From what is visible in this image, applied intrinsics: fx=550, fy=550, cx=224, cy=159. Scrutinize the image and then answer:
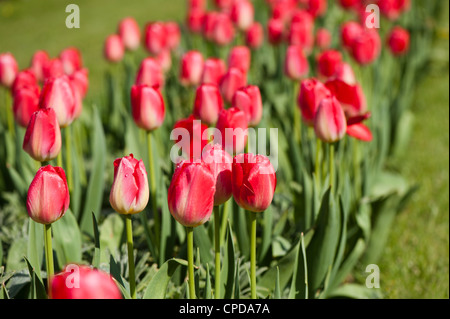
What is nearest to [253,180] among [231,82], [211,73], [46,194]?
[46,194]

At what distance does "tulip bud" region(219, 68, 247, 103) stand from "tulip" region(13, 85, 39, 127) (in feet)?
2.34

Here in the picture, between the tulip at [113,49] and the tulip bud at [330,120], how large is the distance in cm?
201

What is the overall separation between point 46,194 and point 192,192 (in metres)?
0.35

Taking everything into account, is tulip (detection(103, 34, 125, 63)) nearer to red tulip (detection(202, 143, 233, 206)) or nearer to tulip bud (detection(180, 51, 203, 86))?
tulip bud (detection(180, 51, 203, 86))

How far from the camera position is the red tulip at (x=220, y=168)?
138 centimetres

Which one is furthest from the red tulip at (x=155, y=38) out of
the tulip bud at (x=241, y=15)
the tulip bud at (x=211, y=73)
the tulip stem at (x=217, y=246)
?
the tulip stem at (x=217, y=246)

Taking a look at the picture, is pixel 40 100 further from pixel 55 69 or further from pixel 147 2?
pixel 147 2

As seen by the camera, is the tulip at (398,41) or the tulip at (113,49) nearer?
the tulip at (113,49)

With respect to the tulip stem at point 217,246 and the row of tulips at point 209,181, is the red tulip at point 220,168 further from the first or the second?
the tulip stem at point 217,246

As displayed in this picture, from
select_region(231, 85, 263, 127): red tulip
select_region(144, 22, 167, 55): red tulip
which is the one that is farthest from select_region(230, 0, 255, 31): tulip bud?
select_region(231, 85, 263, 127): red tulip

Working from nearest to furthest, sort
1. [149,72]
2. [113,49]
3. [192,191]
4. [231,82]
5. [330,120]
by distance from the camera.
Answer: [192,191], [330,120], [231,82], [149,72], [113,49]

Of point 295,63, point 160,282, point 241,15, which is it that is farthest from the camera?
point 241,15

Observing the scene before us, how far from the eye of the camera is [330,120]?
1786 mm

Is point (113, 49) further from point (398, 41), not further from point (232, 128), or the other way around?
point (232, 128)
